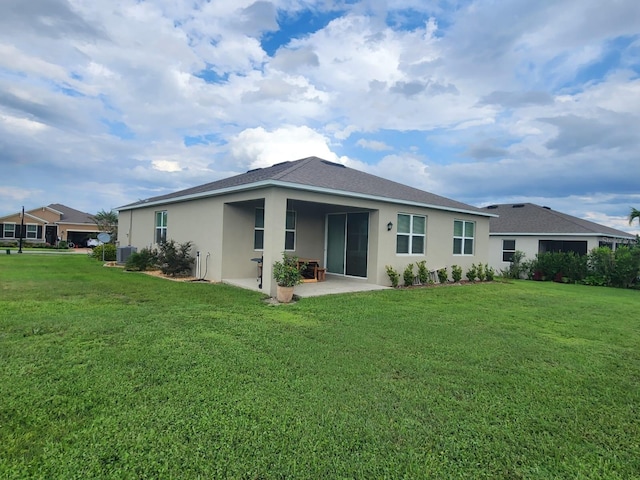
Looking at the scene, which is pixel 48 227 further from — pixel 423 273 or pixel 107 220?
pixel 423 273

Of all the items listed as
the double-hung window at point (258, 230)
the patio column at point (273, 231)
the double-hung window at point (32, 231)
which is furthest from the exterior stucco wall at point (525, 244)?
the double-hung window at point (32, 231)

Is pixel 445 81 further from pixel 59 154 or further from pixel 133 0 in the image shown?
pixel 59 154

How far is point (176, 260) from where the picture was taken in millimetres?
12297

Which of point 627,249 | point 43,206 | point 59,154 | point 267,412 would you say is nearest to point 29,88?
point 59,154

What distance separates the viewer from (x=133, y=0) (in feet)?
32.6

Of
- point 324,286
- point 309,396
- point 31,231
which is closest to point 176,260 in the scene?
point 324,286

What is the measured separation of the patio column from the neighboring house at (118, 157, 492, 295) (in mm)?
25

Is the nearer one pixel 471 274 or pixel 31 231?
pixel 471 274

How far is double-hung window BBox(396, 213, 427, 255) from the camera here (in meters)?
12.4

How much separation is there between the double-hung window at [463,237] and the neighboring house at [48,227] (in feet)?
120

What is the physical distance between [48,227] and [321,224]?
1515 inches

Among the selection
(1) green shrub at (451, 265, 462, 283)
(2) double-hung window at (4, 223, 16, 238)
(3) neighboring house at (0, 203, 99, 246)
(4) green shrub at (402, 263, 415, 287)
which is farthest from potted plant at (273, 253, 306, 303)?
(2) double-hung window at (4, 223, 16, 238)

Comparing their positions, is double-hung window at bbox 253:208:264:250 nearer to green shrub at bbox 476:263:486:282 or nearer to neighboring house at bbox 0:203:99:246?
green shrub at bbox 476:263:486:282

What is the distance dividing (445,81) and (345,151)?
25.3 ft
